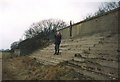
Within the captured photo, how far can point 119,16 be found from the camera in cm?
1478

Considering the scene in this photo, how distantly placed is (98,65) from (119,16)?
6244 mm

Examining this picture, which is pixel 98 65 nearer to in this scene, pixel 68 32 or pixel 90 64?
pixel 90 64

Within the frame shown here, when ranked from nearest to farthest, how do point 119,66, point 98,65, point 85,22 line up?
point 119,66 → point 98,65 → point 85,22

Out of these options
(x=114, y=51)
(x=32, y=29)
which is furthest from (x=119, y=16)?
(x=32, y=29)

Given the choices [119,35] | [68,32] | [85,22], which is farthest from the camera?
[68,32]

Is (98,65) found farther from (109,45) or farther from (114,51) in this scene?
(109,45)

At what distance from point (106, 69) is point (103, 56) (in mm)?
1948

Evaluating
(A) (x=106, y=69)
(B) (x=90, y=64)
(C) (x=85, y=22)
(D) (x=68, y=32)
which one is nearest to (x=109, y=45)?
(B) (x=90, y=64)

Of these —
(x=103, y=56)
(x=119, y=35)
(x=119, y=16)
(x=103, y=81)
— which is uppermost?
(x=119, y=16)

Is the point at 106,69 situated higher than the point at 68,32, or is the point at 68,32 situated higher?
the point at 68,32

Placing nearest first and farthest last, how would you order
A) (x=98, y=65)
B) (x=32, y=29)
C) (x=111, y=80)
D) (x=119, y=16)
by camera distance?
1. (x=111, y=80)
2. (x=98, y=65)
3. (x=119, y=16)
4. (x=32, y=29)

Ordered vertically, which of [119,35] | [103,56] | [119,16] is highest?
[119,16]

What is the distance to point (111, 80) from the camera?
770 centimetres

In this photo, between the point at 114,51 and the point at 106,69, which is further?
the point at 114,51
